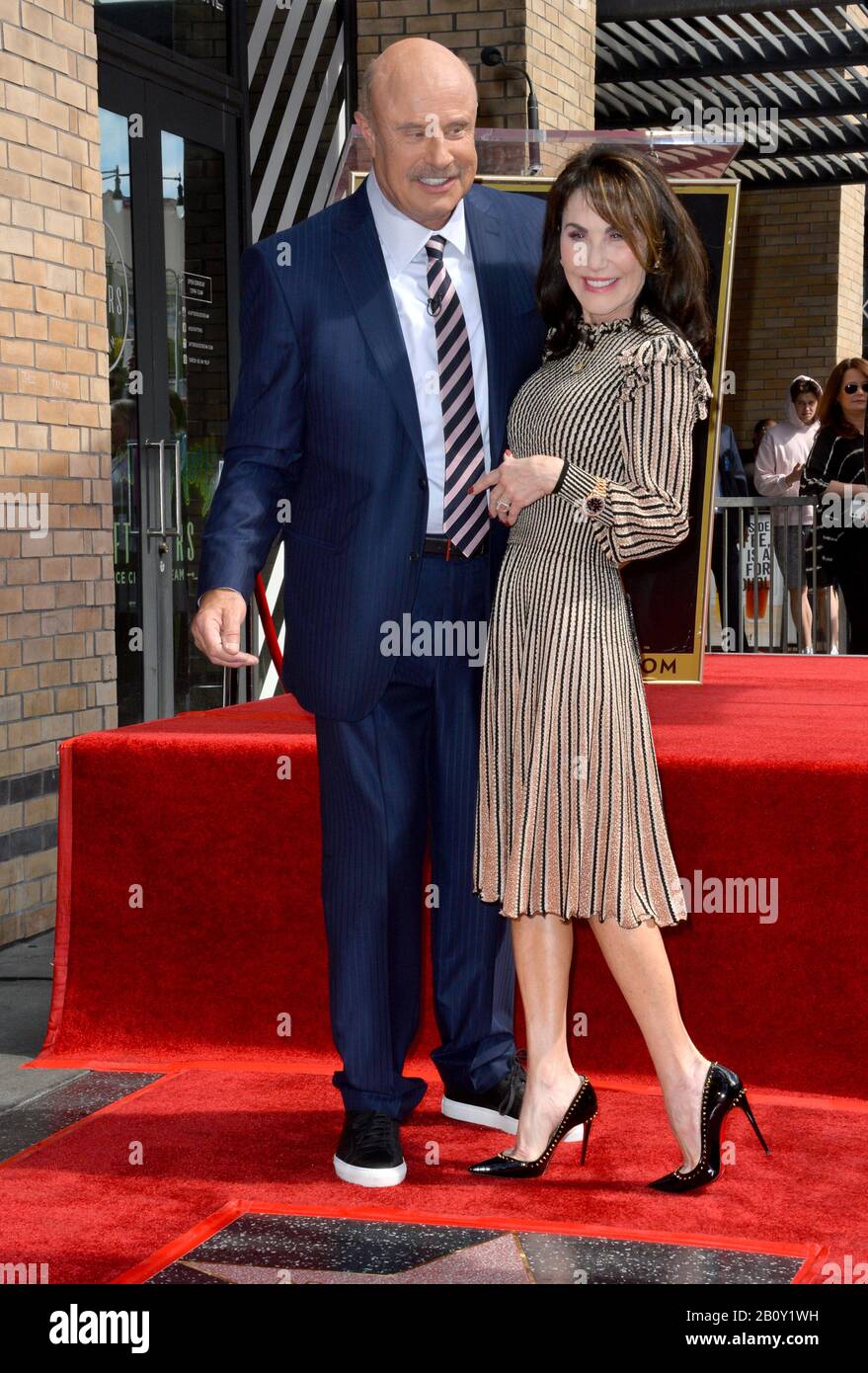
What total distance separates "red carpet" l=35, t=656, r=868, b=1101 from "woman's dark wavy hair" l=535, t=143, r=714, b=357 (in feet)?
3.29

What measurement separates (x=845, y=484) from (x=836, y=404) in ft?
1.24

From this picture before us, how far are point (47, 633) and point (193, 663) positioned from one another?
78.1 inches

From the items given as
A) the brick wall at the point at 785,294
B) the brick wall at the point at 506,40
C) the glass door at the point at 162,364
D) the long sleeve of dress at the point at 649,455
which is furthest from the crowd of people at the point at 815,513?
the brick wall at the point at 785,294

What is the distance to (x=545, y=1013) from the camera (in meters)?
2.84

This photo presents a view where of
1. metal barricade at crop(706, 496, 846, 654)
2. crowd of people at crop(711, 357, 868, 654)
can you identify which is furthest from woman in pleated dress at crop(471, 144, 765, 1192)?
metal barricade at crop(706, 496, 846, 654)

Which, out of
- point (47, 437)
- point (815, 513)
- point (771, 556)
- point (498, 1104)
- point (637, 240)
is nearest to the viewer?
point (637, 240)

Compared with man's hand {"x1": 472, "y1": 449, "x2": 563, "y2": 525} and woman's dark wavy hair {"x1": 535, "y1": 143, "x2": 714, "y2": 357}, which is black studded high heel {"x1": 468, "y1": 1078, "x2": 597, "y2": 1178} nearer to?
man's hand {"x1": 472, "y1": 449, "x2": 563, "y2": 525}

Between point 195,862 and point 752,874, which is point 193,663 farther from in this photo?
point 752,874

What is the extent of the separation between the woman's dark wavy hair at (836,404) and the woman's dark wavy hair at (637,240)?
4782mm

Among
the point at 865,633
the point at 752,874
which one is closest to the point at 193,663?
the point at 865,633

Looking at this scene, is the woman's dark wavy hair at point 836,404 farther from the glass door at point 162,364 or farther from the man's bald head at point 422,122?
the man's bald head at point 422,122

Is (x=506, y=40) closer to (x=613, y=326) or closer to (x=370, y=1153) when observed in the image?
(x=613, y=326)

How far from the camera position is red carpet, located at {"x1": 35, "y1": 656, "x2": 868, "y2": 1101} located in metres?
3.31

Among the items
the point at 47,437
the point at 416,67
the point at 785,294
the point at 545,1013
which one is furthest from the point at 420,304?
the point at 785,294
